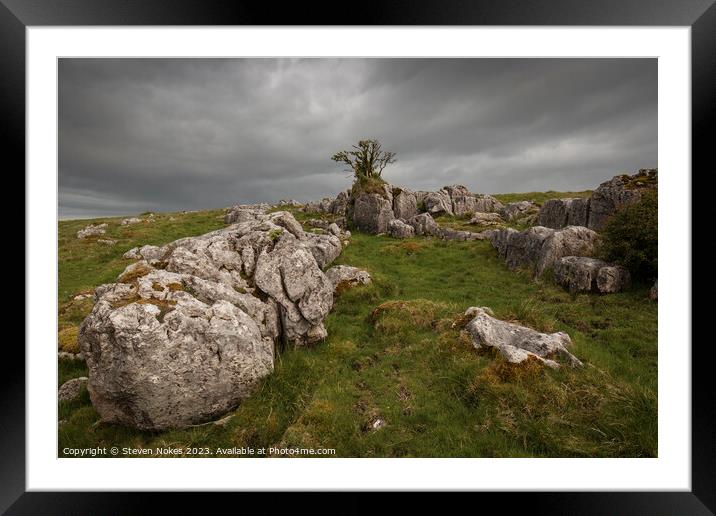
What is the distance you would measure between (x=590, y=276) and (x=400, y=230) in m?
18.9

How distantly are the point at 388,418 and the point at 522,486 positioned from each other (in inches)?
112

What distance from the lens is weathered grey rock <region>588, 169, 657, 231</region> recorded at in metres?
16.0

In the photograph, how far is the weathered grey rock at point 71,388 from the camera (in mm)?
6539

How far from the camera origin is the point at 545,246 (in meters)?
14.8

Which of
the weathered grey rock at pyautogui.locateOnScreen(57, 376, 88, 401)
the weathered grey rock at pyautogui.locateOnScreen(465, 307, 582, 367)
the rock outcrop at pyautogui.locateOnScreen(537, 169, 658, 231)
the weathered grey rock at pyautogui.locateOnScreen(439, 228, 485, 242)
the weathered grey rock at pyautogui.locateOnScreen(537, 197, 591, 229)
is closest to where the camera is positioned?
the weathered grey rock at pyautogui.locateOnScreen(465, 307, 582, 367)

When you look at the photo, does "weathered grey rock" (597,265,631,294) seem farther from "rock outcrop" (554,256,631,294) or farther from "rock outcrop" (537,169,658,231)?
"rock outcrop" (537,169,658,231)

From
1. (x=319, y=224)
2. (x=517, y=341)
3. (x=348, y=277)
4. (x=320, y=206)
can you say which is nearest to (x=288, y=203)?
(x=320, y=206)

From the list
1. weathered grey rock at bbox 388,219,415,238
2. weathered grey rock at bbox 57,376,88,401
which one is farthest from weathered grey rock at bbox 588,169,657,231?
weathered grey rock at bbox 57,376,88,401

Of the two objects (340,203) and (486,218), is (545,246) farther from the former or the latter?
(340,203)

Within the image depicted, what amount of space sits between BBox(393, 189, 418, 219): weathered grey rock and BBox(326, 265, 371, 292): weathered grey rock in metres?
22.9

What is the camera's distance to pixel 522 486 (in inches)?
202

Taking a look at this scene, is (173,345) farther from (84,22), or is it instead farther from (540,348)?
(540,348)

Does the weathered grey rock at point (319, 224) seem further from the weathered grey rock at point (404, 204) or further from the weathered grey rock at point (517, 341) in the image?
the weathered grey rock at point (517, 341)

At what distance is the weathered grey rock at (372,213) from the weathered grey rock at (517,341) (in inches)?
954
